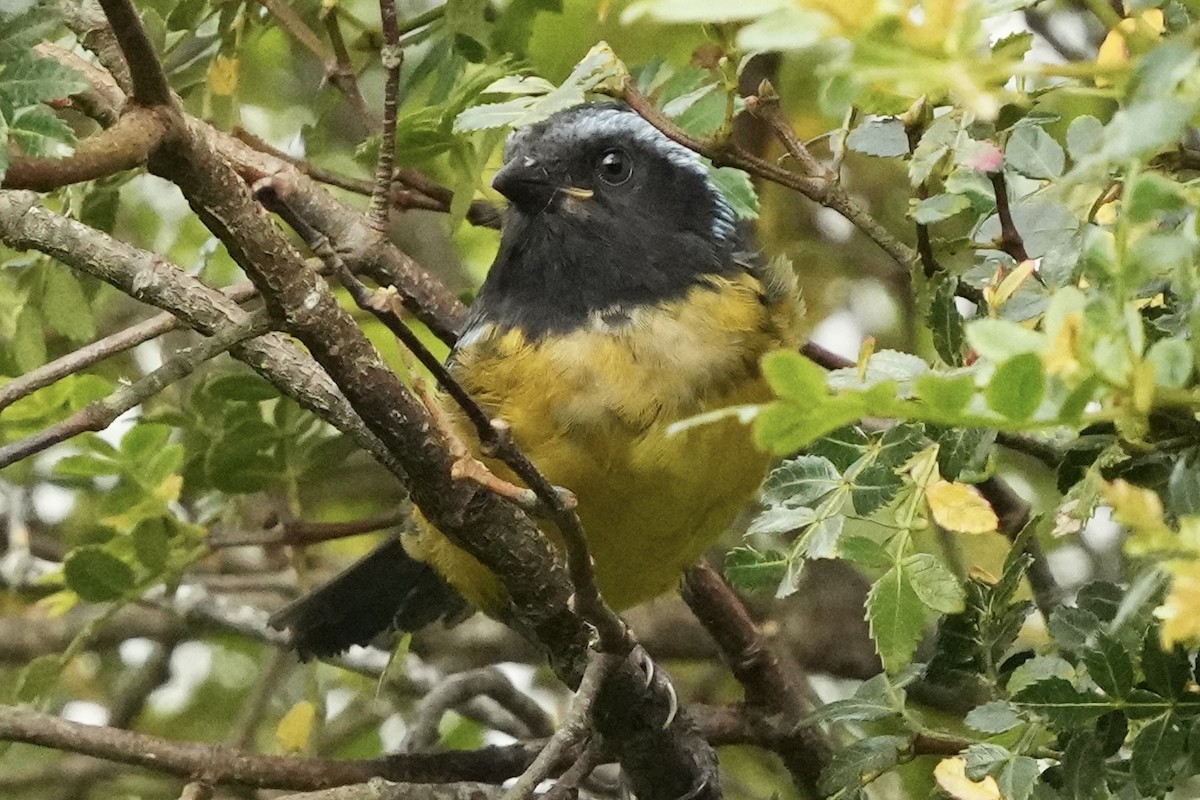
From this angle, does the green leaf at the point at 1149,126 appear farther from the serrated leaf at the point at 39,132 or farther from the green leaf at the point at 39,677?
the green leaf at the point at 39,677

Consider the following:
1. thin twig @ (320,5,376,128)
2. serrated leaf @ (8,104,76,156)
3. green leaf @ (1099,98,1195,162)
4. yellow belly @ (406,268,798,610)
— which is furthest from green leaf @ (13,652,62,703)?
green leaf @ (1099,98,1195,162)

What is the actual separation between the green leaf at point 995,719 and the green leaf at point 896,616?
115 millimetres

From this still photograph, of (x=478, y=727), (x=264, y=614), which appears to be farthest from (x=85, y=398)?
(x=478, y=727)

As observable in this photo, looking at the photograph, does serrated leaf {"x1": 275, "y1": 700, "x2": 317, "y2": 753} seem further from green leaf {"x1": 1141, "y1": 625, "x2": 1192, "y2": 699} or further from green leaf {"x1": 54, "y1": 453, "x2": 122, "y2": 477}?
green leaf {"x1": 1141, "y1": 625, "x2": 1192, "y2": 699}

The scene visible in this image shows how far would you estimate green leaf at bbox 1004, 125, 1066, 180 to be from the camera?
113cm

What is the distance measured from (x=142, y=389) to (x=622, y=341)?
80cm

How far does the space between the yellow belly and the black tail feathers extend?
397 millimetres

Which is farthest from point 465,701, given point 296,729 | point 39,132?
point 39,132

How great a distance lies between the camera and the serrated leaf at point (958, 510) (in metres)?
1.17

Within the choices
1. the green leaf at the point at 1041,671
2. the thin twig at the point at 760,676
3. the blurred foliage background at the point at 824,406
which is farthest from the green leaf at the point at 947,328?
the thin twig at the point at 760,676

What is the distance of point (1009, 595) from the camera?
48.3 inches

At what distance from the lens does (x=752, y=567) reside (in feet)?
4.25

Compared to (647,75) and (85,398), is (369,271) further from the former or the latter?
(85,398)

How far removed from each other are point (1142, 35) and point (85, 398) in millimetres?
1453
